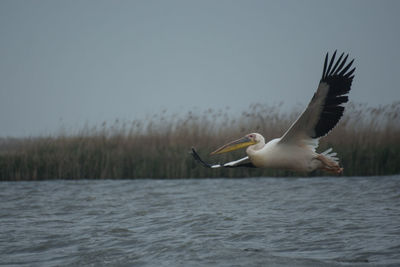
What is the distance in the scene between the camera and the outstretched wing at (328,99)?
6.58 meters

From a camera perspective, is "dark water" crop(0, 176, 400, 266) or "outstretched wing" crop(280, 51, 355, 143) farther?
"dark water" crop(0, 176, 400, 266)

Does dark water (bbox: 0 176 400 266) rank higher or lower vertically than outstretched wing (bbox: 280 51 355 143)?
lower

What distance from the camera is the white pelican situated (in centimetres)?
662

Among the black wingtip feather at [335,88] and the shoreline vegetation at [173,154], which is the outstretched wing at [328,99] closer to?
the black wingtip feather at [335,88]

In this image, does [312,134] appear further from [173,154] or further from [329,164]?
[173,154]

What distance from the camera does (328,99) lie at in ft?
21.8

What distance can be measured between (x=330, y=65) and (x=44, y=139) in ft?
38.2

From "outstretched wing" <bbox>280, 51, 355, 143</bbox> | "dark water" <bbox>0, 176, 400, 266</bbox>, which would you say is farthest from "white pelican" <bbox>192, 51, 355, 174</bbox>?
"dark water" <bbox>0, 176, 400, 266</bbox>

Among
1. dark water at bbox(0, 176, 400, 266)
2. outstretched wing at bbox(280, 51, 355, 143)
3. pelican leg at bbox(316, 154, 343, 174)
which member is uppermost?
outstretched wing at bbox(280, 51, 355, 143)

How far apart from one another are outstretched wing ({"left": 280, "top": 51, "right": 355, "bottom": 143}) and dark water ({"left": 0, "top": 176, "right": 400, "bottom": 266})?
5.75 ft

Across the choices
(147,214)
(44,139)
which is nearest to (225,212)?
(147,214)

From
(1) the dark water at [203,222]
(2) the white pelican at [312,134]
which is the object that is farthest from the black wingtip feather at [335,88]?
(1) the dark water at [203,222]

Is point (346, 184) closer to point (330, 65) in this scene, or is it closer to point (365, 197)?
point (365, 197)

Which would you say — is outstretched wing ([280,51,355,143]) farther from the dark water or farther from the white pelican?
the dark water
